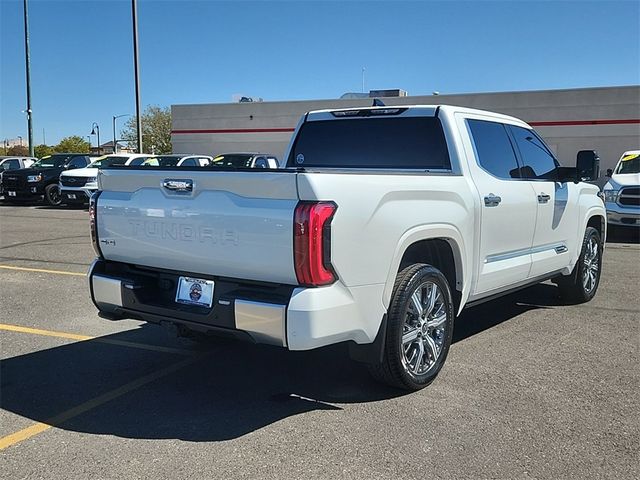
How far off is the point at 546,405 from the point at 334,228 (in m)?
1.93

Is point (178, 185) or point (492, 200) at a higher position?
point (178, 185)

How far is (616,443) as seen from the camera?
3.55 meters

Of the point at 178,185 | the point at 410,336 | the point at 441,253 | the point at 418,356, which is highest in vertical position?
the point at 178,185

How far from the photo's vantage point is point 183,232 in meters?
3.87

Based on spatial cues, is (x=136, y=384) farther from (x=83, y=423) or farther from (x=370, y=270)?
(x=370, y=270)

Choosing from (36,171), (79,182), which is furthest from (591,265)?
(36,171)

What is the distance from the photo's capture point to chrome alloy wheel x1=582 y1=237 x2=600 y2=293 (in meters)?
7.01

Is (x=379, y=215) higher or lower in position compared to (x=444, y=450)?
higher

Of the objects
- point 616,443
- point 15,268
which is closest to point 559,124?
point 15,268

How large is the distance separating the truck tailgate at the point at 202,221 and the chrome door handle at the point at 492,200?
2.04 meters

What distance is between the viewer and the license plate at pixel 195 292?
12.6 feet

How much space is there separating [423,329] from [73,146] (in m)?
83.4

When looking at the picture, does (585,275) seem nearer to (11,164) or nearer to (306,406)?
(306,406)

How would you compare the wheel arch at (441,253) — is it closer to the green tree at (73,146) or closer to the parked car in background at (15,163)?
the parked car in background at (15,163)
